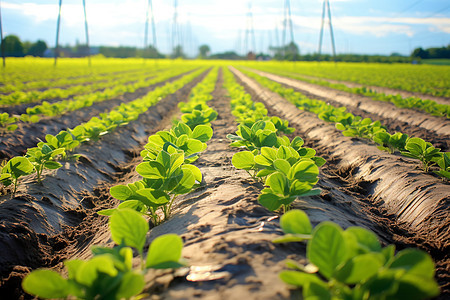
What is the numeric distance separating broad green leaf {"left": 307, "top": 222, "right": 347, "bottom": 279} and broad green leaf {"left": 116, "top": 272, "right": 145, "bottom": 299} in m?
0.58

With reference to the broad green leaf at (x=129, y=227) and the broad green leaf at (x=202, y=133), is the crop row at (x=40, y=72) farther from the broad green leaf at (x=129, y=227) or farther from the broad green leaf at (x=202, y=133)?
the broad green leaf at (x=129, y=227)

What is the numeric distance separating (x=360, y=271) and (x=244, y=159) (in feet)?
4.65

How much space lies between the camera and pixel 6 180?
2748 millimetres

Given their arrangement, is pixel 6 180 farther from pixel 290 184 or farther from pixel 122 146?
pixel 122 146

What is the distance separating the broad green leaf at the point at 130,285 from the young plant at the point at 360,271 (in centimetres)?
47

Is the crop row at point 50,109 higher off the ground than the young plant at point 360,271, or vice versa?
the crop row at point 50,109

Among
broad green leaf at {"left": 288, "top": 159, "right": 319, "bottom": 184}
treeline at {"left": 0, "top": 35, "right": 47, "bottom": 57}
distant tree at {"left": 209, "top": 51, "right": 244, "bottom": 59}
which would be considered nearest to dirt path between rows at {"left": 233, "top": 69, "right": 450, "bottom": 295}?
broad green leaf at {"left": 288, "top": 159, "right": 319, "bottom": 184}

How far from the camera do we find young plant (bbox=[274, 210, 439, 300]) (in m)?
0.94

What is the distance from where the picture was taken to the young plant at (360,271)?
942 millimetres

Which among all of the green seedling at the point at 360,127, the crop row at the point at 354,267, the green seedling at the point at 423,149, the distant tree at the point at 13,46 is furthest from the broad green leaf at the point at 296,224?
the distant tree at the point at 13,46

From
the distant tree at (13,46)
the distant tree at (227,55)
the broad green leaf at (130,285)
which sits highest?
the distant tree at (227,55)

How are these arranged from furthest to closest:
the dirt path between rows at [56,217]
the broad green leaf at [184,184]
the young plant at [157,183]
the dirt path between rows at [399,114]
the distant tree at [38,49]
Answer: the distant tree at [38,49] → the dirt path between rows at [399,114] → the dirt path between rows at [56,217] → the broad green leaf at [184,184] → the young plant at [157,183]

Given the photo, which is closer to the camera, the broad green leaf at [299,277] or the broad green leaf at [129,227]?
the broad green leaf at [299,277]

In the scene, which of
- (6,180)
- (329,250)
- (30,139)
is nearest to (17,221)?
(6,180)
